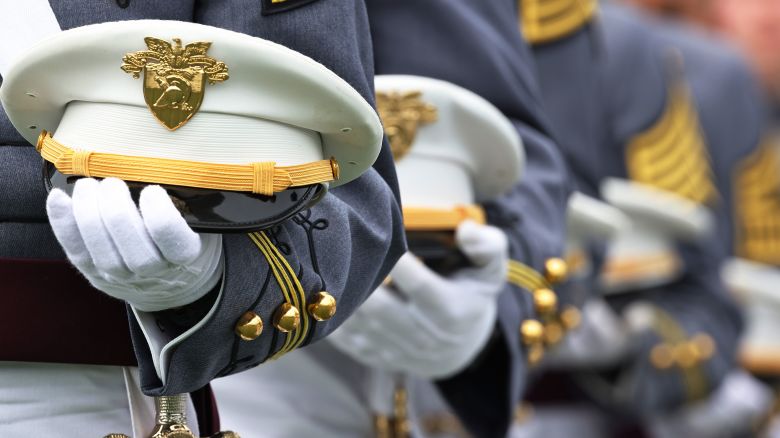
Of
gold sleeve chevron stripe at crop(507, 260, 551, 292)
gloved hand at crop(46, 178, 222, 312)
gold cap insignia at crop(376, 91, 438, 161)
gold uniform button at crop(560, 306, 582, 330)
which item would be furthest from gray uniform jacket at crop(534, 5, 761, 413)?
gloved hand at crop(46, 178, 222, 312)

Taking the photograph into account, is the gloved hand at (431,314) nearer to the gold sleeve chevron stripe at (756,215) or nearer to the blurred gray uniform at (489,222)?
the blurred gray uniform at (489,222)

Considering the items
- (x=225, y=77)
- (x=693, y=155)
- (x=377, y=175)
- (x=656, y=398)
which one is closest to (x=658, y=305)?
(x=656, y=398)

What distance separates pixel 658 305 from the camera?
14.3 feet

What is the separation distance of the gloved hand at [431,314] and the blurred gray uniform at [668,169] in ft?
4.61

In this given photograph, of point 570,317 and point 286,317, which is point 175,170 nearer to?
point 286,317

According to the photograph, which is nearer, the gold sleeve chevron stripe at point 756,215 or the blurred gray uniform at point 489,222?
the blurred gray uniform at point 489,222

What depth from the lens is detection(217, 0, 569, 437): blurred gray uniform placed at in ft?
8.07

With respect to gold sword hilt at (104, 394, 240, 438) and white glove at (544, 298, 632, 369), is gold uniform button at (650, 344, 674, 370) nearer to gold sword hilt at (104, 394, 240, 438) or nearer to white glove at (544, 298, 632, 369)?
white glove at (544, 298, 632, 369)

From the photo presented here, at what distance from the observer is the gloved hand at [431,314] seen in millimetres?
2252

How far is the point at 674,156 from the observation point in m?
4.68

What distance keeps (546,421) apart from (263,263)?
2999 millimetres

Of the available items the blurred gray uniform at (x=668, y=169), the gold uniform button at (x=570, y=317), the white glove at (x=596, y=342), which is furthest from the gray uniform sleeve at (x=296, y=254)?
the white glove at (x=596, y=342)

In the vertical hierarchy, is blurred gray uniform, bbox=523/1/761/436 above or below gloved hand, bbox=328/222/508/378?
below

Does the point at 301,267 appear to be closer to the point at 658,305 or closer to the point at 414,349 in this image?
the point at 414,349
